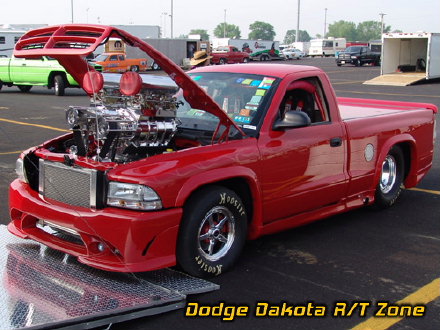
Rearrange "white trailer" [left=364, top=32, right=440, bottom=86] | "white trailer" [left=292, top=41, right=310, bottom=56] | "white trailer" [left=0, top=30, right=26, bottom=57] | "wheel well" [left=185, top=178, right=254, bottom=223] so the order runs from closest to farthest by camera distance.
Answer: "wheel well" [left=185, top=178, right=254, bottom=223] < "white trailer" [left=364, top=32, right=440, bottom=86] < "white trailer" [left=0, top=30, right=26, bottom=57] < "white trailer" [left=292, top=41, right=310, bottom=56]

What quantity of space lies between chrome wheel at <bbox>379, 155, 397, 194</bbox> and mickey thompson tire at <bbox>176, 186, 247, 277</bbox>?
8.46 ft

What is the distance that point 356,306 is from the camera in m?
4.15

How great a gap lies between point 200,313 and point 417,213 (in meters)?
3.53

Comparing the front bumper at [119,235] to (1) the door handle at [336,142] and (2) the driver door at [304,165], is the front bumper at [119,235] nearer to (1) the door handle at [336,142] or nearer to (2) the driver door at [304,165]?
(2) the driver door at [304,165]

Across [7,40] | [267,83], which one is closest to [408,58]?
[7,40]

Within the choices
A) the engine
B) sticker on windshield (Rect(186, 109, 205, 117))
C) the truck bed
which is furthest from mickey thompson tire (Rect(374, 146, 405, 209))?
the engine

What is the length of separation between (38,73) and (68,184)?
1964 cm

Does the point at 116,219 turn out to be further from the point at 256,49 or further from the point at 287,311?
the point at 256,49

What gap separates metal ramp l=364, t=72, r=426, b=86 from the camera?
94.4ft

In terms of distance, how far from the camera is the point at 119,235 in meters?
4.07

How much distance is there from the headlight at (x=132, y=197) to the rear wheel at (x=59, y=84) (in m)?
19.4

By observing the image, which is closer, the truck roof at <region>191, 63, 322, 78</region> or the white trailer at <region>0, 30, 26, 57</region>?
the truck roof at <region>191, 63, 322, 78</region>

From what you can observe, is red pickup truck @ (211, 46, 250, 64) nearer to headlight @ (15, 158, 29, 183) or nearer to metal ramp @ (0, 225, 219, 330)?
headlight @ (15, 158, 29, 183)

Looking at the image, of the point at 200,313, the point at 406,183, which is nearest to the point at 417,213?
the point at 406,183
